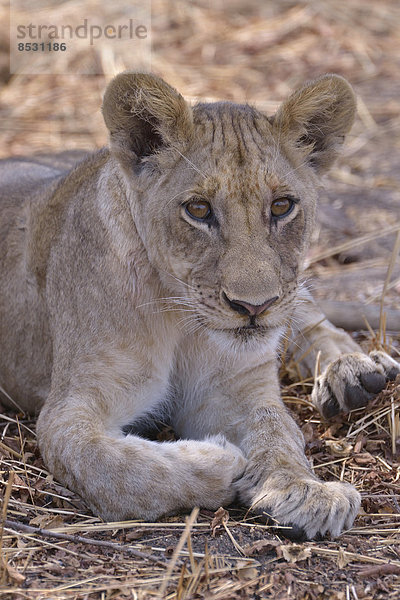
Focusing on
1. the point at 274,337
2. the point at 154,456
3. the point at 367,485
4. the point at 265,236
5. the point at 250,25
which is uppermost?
the point at 250,25

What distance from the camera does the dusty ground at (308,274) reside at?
2.85 m

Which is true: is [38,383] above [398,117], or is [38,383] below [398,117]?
below

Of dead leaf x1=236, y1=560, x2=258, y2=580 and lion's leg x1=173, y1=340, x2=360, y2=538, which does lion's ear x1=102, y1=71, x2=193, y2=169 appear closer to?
lion's leg x1=173, y1=340, x2=360, y2=538

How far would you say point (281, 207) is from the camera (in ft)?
11.8

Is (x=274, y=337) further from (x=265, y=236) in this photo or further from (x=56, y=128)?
(x=56, y=128)

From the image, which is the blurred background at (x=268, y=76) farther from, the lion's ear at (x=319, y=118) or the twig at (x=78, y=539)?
the twig at (x=78, y=539)

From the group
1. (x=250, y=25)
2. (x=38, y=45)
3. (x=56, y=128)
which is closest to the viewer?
(x=56, y=128)

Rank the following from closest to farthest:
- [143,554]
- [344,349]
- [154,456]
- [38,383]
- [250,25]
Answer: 1. [143,554]
2. [154,456]
3. [38,383]
4. [344,349]
5. [250,25]

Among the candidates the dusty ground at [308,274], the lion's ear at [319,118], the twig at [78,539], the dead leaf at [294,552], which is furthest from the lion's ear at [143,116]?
the dead leaf at [294,552]

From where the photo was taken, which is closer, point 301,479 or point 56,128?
point 301,479

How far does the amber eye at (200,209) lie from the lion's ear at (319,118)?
0.51m

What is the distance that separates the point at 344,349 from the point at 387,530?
169cm

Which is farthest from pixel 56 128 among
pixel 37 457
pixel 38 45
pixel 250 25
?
pixel 37 457

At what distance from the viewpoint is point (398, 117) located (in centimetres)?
923
